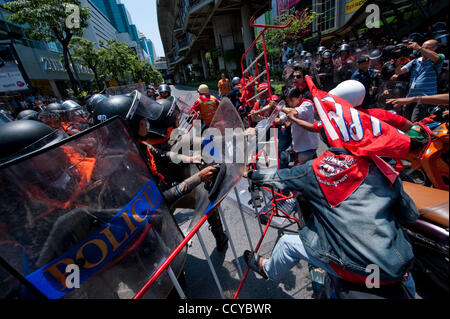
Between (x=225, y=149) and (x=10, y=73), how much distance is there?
22906 mm

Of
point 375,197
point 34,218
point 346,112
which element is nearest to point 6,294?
point 34,218

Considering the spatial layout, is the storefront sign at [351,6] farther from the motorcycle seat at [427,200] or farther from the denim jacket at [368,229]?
the denim jacket at [368,229]

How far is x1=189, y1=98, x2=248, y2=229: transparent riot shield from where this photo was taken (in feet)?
5.48

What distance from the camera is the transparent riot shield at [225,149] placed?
5.48 ft

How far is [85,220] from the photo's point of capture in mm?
1019

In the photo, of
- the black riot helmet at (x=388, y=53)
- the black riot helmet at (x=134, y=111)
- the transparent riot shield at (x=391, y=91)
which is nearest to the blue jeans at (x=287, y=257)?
the black riot helmet at (x=134, y=111)

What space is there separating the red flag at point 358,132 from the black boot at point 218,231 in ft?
5.20

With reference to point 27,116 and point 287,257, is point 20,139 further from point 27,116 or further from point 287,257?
point 27,116

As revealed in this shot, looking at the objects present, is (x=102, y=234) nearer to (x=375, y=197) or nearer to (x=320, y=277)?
(x=375, y=197)

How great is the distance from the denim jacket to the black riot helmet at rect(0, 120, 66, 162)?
6.92 ft

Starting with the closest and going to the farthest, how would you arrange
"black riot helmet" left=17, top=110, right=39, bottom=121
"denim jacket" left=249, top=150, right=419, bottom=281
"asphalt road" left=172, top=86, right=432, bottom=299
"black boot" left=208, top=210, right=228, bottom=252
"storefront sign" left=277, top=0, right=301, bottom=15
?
"denim jacket" left=249, top=150, right=419, bottom=281 < "asphalt road" left=172, top=86, right=432, bottom=299 < "black boot" left=208, top=210, right=228, bottom=252 < "black riot helmet" left=17, top=110, right=39, bottom=121 < "storefront sign" left=277, top=0, right=301, bottom=15

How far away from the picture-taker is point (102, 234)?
1.04 meters

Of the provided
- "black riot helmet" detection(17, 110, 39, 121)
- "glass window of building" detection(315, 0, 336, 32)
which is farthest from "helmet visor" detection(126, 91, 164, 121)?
"glass window of building" detection(315, 0, 336, 32)

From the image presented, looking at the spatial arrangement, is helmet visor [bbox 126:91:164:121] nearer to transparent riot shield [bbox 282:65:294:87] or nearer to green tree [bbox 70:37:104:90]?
transparent riot shield [bbox 282:65:294:87]
